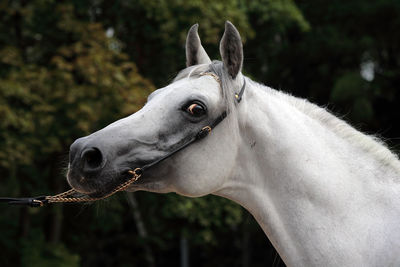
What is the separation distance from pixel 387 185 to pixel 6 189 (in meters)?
9.56

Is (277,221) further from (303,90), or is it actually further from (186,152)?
(303,90)

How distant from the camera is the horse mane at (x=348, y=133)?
106 inches

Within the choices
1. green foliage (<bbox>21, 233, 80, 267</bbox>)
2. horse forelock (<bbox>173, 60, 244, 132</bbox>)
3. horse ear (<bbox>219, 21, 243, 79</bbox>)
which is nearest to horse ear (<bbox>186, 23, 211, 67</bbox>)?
horse forelock (<bbox>173, 60, 244, 132</bbox>)

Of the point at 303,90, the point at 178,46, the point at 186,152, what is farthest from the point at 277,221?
the point at 303,90

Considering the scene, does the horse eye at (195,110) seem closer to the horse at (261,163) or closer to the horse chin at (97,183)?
the horse at (261,163)

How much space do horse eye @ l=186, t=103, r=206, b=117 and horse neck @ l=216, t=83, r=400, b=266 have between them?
231 mm

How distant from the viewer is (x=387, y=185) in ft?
8.57

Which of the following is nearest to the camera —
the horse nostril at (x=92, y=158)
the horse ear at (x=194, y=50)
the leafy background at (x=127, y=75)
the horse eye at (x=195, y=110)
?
the horse nostril at (x=92, y=158)

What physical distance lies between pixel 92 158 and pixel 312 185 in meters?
1.15

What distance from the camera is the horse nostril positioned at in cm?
240

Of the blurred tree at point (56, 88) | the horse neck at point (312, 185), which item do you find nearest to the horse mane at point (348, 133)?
the horse neck at point (312, 185)

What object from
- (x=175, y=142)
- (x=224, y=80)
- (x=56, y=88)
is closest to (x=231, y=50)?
(x=224, y=80)

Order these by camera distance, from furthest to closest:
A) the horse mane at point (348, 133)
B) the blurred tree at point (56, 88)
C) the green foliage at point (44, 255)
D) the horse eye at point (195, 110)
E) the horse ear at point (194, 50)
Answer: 1. the green foliage at point (44, 255)
2. the blurred tree at point (56, 88)
3. the horse ear at point (194, 50)
4. the horse mane at point (348, 133)
5. the horse eye at point (195, 110)

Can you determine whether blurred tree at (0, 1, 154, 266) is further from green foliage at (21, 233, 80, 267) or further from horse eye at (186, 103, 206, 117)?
horse eye at (186, 103, 206, 117)
